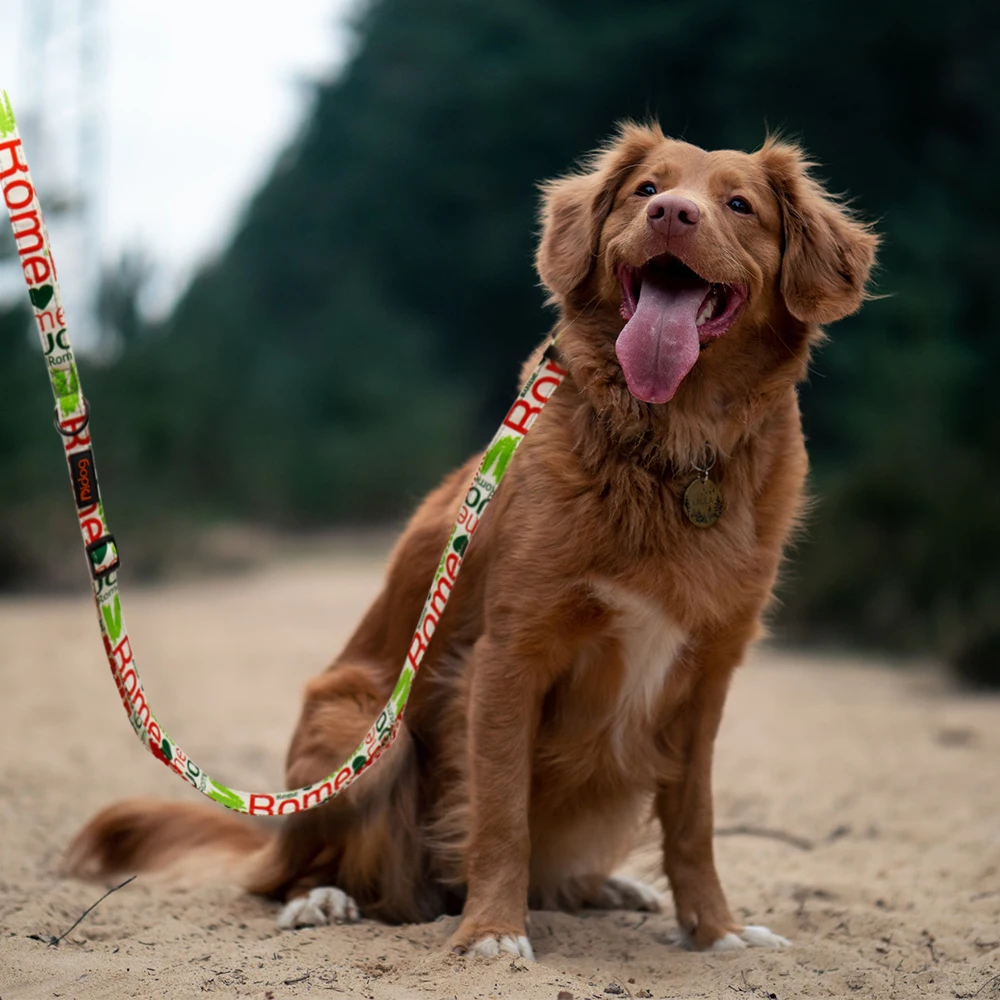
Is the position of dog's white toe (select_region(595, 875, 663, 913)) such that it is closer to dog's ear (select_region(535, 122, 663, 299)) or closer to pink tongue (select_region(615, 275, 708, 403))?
pink tongue (select_region(615, 275, 708, 403))

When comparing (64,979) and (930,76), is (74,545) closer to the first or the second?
(64,979)

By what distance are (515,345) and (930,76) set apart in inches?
367

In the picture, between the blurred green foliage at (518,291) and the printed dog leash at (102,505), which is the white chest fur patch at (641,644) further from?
the blurred green foliage at (518,291)

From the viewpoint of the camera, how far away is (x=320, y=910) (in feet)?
10.3

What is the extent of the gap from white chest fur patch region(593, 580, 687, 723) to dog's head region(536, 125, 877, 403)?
0.49 metres

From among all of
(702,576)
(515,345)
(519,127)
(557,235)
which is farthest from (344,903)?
(515,345)

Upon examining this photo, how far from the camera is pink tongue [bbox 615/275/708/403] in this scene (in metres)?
2.85

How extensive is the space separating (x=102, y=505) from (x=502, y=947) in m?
1.37

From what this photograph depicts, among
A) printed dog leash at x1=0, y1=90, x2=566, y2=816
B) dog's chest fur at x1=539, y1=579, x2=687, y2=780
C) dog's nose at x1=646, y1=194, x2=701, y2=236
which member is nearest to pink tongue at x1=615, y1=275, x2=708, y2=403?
dog's nose at x1=646, y1=194, x2=701, y2=236

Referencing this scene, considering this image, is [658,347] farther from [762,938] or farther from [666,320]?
[762,938]

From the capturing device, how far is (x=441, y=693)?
3232 millimetres

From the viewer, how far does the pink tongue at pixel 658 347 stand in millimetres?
2846

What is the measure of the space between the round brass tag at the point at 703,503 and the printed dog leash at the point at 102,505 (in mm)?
438

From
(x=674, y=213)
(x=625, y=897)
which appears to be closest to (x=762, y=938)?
(x=625, y=897)
